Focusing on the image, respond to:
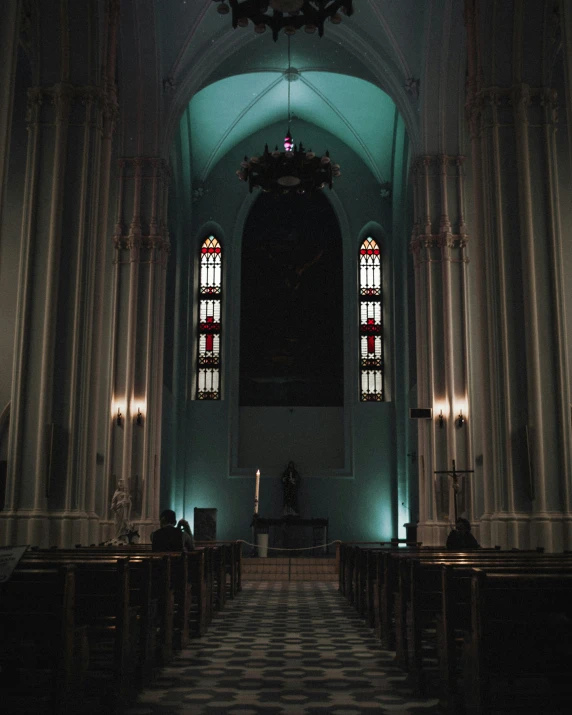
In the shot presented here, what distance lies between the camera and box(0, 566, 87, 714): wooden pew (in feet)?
14.2

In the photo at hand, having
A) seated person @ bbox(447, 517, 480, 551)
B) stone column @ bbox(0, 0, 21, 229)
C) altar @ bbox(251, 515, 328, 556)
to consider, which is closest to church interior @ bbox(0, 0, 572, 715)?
stone column @ bbox(0, 0, 21, 229)

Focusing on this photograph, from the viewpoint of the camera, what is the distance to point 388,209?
27.0 m

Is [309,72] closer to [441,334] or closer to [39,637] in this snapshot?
[441,334]

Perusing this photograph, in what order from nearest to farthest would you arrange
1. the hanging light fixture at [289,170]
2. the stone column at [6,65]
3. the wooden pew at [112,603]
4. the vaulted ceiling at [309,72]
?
the wooden pew at [112,603] < the stone column at [6,65] < the vaulted ceiling at [309,72] < the hanging light fixture at [289,170]

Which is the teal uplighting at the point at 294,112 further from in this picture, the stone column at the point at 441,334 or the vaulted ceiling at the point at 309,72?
the stone column at the point at 441,334

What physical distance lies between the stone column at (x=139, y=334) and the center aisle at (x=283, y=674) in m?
8.47

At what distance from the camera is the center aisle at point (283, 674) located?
5027 millimetres

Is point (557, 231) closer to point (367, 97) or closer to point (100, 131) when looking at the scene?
point (100, 131)

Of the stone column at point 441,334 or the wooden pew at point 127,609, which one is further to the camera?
the stone column at point 441,334

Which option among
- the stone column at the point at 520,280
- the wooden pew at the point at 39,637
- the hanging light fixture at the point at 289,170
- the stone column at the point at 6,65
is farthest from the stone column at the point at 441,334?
the wooden pew at the point at 39,637

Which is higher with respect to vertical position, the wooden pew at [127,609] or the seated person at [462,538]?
the seated person at [462,538]

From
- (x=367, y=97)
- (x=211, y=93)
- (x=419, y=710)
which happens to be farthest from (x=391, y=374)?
(x=419, y=710)

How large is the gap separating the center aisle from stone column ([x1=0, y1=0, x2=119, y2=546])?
3027mm

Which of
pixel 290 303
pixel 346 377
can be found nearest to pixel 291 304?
pixel 290 303
